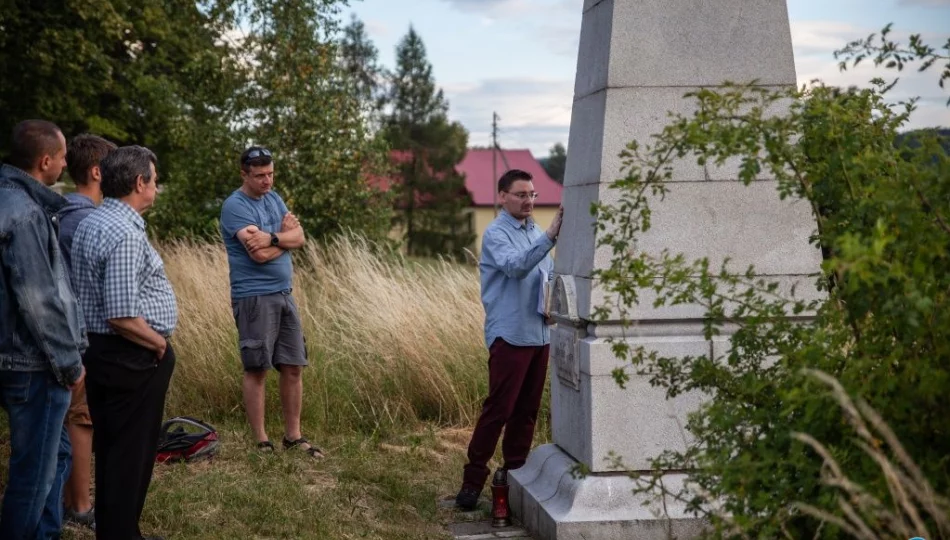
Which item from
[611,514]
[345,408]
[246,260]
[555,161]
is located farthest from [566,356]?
[555,161]

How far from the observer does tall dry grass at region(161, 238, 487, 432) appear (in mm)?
8961

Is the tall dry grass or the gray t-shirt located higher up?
the gray t-shirt

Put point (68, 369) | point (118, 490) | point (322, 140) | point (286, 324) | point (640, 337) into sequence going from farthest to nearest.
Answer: point (322, 140)
point (286, 324)
point (640, 337)
point (118, 490)
point (68, 369)

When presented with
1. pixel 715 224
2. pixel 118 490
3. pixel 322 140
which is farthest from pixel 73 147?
pixel 322 140

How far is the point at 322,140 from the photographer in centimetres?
1775

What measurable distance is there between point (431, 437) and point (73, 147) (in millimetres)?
3716

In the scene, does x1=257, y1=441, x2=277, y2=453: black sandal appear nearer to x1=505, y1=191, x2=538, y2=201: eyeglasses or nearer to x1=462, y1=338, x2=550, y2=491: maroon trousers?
x1=462, y1=338, x2=550, y2=491: maroon trousers

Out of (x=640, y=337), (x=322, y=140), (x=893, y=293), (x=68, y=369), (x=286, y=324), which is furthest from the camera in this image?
(x=322, y=140)

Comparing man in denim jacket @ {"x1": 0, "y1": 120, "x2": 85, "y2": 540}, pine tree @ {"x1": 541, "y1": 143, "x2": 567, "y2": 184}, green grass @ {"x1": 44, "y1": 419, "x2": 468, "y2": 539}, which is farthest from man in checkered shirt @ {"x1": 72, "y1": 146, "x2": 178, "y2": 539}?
pine tree @ {"x1": 541, "y1": 143, "x2": 567, "y2": 184}

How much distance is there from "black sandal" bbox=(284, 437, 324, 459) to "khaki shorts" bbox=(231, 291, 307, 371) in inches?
20.8

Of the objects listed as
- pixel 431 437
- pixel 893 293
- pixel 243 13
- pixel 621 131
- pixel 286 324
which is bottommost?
pixel 431 437

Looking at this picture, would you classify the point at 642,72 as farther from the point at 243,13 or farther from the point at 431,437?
the point at 243,13

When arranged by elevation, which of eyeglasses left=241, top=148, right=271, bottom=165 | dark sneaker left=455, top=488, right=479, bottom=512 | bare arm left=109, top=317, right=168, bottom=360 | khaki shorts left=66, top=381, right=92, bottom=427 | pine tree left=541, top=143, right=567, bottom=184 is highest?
pine tree left=541, top=143, right=567, bottom=184

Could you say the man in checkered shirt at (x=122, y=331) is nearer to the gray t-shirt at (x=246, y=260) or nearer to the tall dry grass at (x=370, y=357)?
the gray t-shirt at (x=246, y=260)
